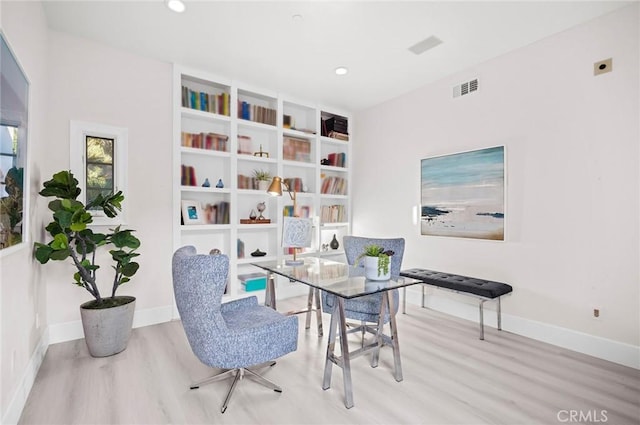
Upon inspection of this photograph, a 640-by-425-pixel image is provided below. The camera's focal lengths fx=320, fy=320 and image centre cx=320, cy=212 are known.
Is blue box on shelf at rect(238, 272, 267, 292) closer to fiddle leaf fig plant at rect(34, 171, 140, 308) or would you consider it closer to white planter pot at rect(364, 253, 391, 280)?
fiddle leaf fig plant at rect(34, 171, 140, 308)

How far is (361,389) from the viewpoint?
7.18 feet

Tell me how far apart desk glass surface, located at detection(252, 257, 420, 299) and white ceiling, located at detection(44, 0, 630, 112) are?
6.97ft

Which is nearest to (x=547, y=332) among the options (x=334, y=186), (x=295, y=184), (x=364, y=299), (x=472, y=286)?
(x=472, y=286)

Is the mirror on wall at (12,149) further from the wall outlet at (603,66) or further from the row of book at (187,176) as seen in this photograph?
the wall outlet at (603,66)

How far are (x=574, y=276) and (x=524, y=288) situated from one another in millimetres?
440

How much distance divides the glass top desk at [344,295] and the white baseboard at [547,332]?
5.26 ft

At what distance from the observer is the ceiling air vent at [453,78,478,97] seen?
11.7ft

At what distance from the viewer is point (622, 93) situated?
2.60m

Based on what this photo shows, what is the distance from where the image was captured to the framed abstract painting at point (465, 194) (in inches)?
132

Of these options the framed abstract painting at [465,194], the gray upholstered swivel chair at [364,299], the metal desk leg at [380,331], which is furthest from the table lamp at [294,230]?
the framed abstract painting at [465,194]

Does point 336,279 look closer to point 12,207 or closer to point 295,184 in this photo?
point 12,207

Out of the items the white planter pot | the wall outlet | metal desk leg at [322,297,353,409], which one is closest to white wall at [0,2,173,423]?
metal desk leg at [322,297,353,409]

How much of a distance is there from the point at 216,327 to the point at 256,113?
122 inches

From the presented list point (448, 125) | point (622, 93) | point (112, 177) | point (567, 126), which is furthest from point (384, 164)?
point (112, 177)
